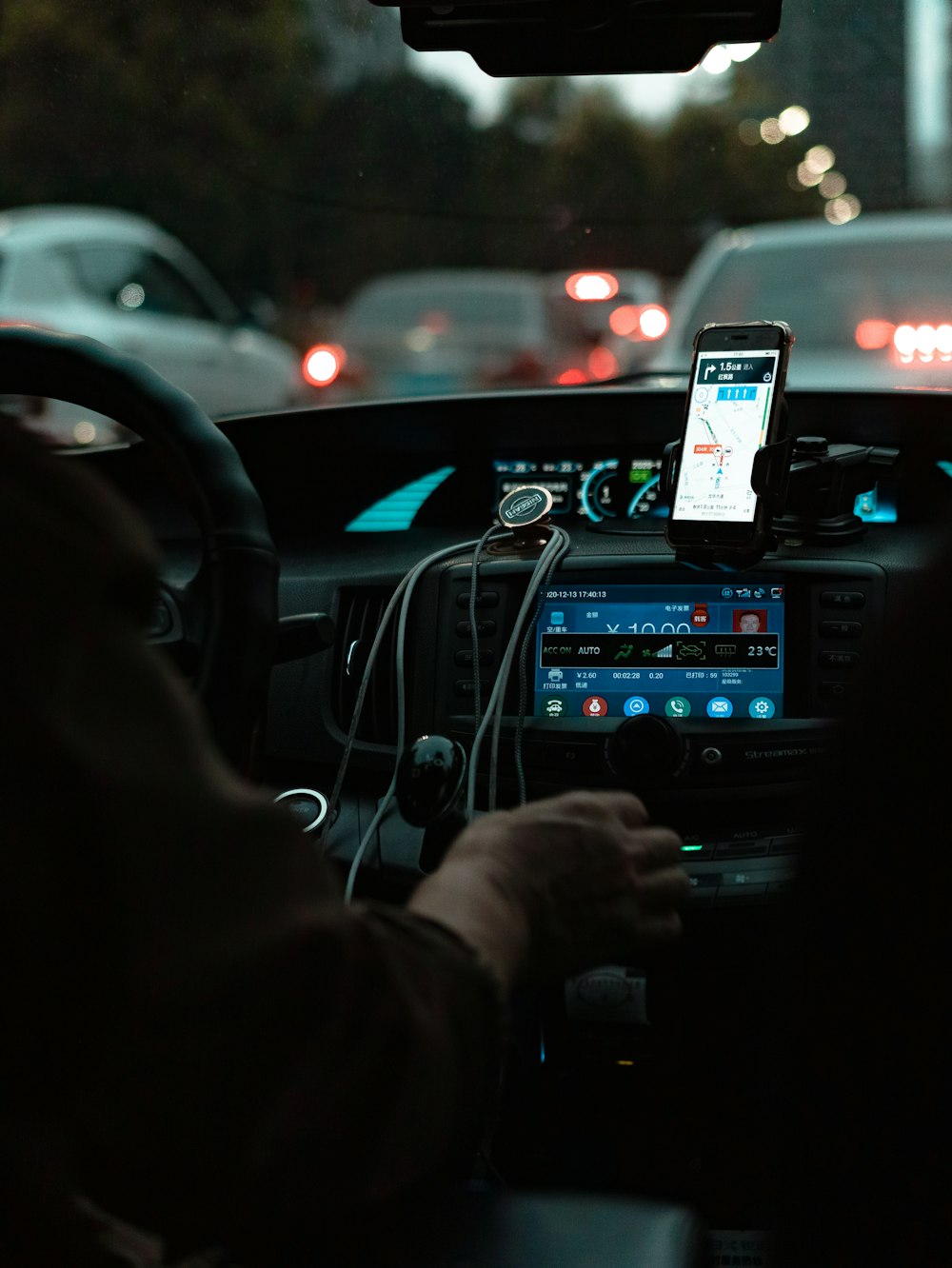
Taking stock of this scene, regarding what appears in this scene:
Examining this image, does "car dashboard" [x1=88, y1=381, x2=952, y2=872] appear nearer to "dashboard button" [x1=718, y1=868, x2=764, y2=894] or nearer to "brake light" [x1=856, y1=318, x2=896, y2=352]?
"dashboard button" [x1=718, y1=868, x2=764, y2=894]

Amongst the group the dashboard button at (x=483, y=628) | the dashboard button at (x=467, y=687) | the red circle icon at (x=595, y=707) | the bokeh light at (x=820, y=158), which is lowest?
the red circle icon at (x=595, y=707)

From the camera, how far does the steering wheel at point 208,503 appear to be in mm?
1489

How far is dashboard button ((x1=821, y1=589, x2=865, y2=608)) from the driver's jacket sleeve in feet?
4.20

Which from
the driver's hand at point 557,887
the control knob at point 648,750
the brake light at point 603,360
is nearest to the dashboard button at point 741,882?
the control knob at point 648,750

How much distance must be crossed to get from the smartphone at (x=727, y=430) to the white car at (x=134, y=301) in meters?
7.34

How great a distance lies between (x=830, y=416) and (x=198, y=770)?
1832mm

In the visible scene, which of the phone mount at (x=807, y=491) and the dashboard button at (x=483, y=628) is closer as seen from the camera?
the phone mount at (x=807, y=491)

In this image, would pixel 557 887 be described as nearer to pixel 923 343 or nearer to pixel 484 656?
pixel 484 656

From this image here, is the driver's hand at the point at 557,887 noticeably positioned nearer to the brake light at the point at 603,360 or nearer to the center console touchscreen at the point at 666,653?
the center console touchscreen at the point at 666,653

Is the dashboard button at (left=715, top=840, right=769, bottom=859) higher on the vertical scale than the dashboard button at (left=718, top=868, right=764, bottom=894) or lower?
higher

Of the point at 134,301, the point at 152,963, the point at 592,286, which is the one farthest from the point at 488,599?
the point at 134,301

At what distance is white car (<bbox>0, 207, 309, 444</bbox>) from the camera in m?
9.58

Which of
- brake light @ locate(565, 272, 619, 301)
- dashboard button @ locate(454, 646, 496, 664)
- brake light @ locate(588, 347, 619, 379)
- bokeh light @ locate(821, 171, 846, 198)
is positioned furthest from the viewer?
brake light @ locate(588, 347, 619, 379)

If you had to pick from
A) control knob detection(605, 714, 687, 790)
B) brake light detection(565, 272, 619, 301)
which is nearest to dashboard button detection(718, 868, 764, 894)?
control knob detection(605, 714, 687, 790)
